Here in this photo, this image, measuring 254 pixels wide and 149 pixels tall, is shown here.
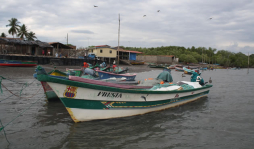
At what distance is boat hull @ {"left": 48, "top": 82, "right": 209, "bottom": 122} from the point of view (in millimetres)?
5971

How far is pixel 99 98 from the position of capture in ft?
20.9

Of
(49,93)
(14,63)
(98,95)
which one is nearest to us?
(98,95)

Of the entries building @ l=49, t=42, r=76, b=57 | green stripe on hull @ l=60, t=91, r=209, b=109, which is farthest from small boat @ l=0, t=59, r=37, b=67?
green stripe on hull @ l=60, t=91, r=209, b=109

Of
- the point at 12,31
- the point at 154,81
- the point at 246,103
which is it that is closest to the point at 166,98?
the point at 154,81

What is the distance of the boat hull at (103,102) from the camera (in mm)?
5971

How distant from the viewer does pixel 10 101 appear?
9.55 meters

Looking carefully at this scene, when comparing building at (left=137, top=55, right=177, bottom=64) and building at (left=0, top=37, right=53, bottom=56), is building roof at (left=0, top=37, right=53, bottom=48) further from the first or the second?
building at (left=137, top=55, right=177, bottom=64)

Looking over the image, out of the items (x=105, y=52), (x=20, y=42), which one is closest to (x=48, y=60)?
(x=20, y=42)

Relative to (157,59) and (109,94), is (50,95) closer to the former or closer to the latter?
(109,94)

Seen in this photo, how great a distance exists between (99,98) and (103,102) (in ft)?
0.74

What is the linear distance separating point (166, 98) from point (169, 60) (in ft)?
188

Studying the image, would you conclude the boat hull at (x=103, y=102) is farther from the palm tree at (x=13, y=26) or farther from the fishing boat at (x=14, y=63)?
the palm tree at (x=13, y=26)

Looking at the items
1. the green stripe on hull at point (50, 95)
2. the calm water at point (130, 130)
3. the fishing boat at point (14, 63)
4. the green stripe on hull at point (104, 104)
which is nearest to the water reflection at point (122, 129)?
the calm water at point (130, 130)

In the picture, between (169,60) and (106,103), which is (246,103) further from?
(169,60)
